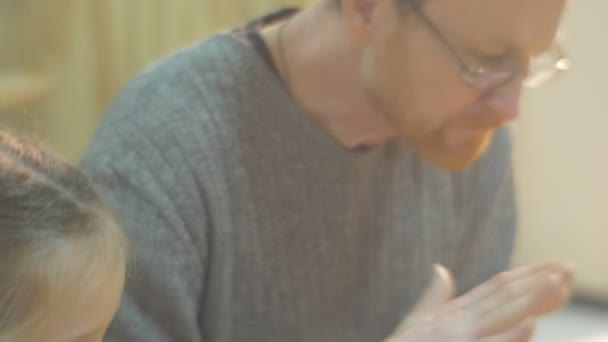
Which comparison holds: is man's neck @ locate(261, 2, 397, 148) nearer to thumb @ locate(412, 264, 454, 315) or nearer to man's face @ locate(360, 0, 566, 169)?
man's face @ locate(360, 0, 566, 169)

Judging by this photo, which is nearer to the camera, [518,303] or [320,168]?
[518,303]

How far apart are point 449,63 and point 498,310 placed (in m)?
0.21

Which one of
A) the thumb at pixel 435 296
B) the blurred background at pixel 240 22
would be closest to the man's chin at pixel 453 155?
the thumb at pixel 435 296

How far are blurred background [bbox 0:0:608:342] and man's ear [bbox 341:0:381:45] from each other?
0.57 meters

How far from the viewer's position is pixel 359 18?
84cm

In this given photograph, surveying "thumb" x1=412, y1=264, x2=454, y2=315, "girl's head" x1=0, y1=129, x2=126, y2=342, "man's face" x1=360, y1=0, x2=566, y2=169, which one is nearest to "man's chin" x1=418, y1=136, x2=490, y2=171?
"man's face" x1=360, y1=0, x2=566, y2=169

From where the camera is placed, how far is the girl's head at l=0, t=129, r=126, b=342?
0.48 m

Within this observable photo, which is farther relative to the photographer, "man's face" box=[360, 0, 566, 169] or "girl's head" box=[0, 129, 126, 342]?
"man's face" box=[360, 0, 566, 169]

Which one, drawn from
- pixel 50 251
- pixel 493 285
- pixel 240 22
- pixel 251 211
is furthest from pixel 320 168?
pixel 240 22

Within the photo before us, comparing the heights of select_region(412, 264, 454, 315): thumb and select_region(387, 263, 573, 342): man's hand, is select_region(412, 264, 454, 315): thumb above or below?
below

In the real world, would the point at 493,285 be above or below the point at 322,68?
below

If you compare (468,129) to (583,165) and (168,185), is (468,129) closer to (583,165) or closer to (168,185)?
(168,185)

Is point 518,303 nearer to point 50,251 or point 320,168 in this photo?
point 320,168

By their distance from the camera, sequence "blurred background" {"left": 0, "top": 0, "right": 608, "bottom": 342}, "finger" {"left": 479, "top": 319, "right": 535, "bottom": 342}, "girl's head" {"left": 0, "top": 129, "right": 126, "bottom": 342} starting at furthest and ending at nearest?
"blurred background" {"left": 0, "top": 0, "right": 608, "bottom": 342} → "finger" {"left": 479, "top": 319, "right": 535, "bottom": 342} → "girl's head" {"left": 0, "top": 129, "right": 126, "bottom": 342}
